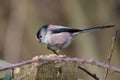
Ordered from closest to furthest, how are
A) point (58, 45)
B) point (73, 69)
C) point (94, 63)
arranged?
point (94, 63) < point (73, 69) < point (58, 45)

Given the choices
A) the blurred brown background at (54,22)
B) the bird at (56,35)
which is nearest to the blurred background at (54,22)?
the blurred brown background at (54,22)

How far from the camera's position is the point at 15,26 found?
27.2 feet

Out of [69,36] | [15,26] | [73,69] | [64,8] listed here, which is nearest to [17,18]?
[15,26]

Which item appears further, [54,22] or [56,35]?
[54,22]

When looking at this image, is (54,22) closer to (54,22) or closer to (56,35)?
(54,22)

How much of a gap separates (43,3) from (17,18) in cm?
46

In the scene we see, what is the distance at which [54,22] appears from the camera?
26.8 feet

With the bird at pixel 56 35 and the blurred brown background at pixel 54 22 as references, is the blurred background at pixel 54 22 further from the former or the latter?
the bird at pixel 56 35

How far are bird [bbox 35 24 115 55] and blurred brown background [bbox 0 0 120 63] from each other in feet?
12.2

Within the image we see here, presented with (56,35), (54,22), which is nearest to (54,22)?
(54,22)

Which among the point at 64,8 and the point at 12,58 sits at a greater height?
the point at 64,8

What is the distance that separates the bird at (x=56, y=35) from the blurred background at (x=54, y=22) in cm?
373

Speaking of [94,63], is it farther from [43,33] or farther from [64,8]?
[64,8]

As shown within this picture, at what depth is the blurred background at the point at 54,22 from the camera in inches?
314
